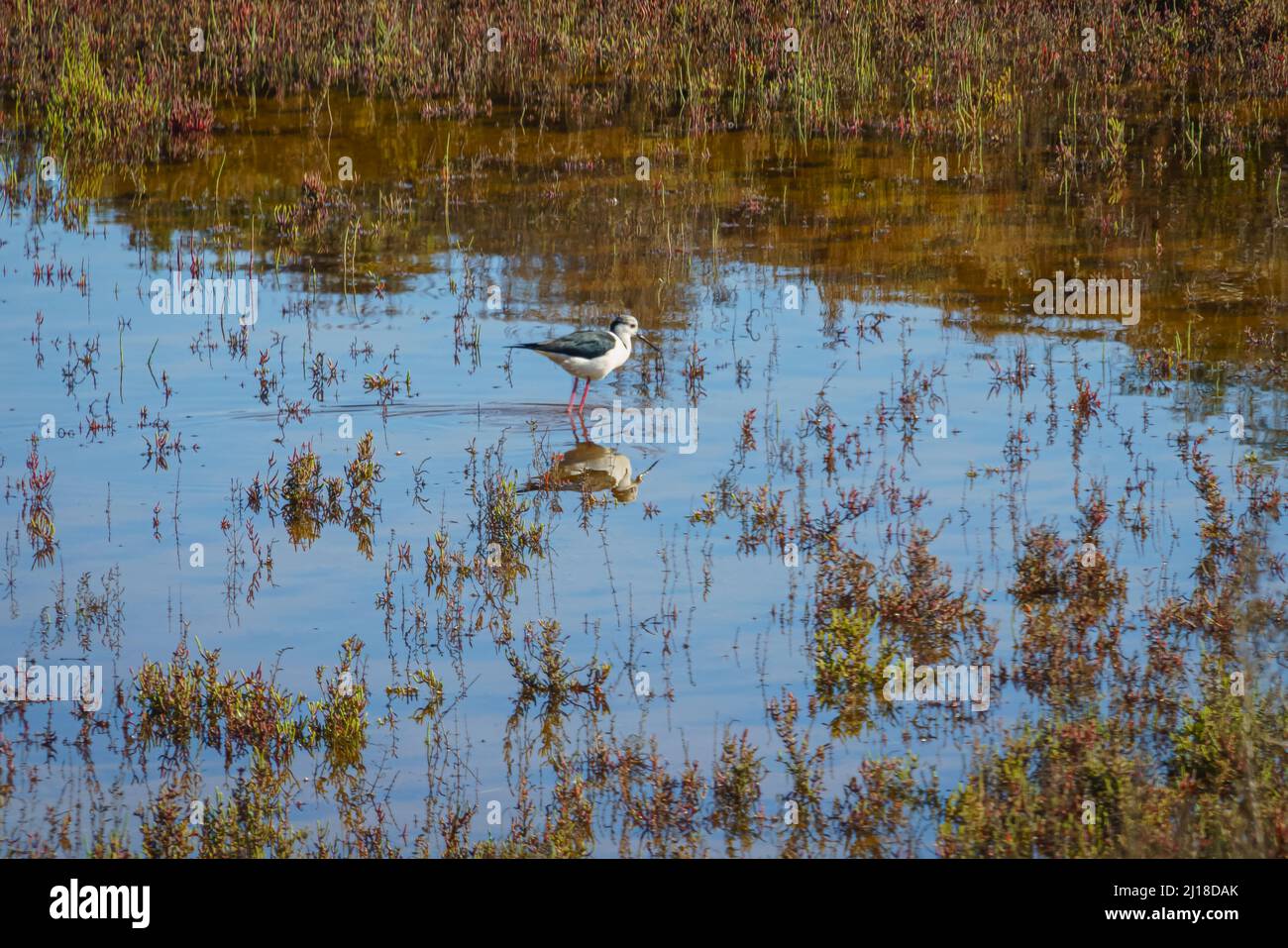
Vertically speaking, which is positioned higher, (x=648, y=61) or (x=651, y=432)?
(x=648, y=61)

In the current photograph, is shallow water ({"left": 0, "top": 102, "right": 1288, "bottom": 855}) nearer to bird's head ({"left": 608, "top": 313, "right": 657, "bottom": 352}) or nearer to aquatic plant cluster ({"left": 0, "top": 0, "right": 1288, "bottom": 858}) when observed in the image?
aquatic plant cluster ({"left": 0, "top": 0, "right": 1288, "bottom": 858})

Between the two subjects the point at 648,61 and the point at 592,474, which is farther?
the point at 648,61

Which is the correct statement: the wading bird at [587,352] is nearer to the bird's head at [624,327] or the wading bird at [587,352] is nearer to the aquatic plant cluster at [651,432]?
the bird's head at [624,327]

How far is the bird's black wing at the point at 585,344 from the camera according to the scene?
11570mm

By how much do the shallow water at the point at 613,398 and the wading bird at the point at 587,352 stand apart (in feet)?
1.13

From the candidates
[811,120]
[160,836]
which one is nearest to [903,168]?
[811,120]

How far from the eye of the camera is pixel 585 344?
38.0 ft

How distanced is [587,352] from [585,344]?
72mm

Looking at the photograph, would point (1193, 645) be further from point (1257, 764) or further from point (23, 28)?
point (23, 28)

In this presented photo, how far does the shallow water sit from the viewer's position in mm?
7723

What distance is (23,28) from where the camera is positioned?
70.1ft

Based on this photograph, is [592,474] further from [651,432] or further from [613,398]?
[613,398]

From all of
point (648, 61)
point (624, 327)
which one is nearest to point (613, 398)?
point (624, 327)

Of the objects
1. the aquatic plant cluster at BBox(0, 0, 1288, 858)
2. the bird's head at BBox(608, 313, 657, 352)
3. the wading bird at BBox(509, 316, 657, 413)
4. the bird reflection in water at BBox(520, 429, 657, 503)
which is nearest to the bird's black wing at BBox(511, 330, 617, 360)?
the wading bird at BBox(509, 316, 657, 413)
